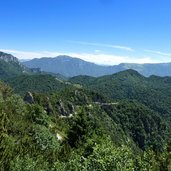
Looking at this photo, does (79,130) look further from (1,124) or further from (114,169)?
(114,169)

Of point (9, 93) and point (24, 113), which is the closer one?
point (24, 113)

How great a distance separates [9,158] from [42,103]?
15406 cm

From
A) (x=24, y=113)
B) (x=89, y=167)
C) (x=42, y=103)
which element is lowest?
(x=42, y=103)

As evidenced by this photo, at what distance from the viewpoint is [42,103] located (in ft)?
654

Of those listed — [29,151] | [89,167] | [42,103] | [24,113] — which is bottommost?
[42,103]

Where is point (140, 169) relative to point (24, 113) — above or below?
above

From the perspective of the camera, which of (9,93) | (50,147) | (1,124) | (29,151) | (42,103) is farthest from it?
(42,103)

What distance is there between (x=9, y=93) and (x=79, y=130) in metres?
92.8

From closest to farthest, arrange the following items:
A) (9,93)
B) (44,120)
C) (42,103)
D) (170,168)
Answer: (170,168) → (44,120) → (9,93) → (42,103)

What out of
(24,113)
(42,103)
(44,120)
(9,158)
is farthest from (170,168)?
(42,103)

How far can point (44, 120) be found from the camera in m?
111

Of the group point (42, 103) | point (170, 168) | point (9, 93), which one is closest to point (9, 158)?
point (170, 168)

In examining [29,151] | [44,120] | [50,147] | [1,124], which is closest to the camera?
[1,124]

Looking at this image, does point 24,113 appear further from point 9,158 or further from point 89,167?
point 89,167
